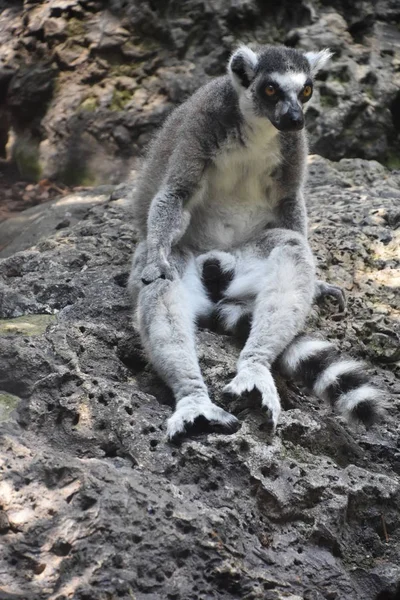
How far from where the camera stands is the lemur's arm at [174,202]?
4.55 m

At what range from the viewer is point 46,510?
2.96 metres

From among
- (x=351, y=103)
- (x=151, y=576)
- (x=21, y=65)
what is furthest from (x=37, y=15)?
(x=151, y=576)

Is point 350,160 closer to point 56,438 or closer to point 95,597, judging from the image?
point 56,438

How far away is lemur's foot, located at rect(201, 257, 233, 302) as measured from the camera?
15.1ft

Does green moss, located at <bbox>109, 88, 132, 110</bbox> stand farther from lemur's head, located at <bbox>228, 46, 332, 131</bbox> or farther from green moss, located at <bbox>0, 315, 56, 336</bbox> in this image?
green moss, located at <bbox>0, 315, 56, 336</bbox>

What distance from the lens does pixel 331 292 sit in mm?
4875

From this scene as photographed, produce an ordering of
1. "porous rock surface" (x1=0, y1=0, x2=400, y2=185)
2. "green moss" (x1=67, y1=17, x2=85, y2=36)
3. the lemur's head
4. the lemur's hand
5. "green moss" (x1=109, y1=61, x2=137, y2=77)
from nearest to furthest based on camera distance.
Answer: the lemur's hand, the lemur's head, "porous rock surface" (x1=0, y1=0, x2=400, y2=185), "green moss" (x1=109, y1=61, x2=137, y2=77), "green moss" (x1=67, y1=17, x2=85, y2=36)

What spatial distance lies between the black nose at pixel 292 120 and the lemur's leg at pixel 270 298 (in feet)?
2.06

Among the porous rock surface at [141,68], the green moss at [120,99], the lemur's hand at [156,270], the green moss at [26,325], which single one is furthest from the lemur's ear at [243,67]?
the green moss at [120,99]

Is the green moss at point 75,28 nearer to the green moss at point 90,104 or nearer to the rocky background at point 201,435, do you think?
the green moss at point 90,104

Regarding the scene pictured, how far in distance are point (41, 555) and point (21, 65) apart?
6.82 metres

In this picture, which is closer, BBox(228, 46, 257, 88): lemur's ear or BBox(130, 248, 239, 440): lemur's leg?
BBox(130, 248, 239, 440): lemur's leg

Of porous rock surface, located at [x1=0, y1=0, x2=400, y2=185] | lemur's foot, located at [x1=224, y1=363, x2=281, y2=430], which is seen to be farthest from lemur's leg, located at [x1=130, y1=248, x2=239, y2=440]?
porous rock surface, located at [x1=0, y1=0, x2=400, y2=185]

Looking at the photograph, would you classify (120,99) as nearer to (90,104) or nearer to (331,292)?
(90,104)
